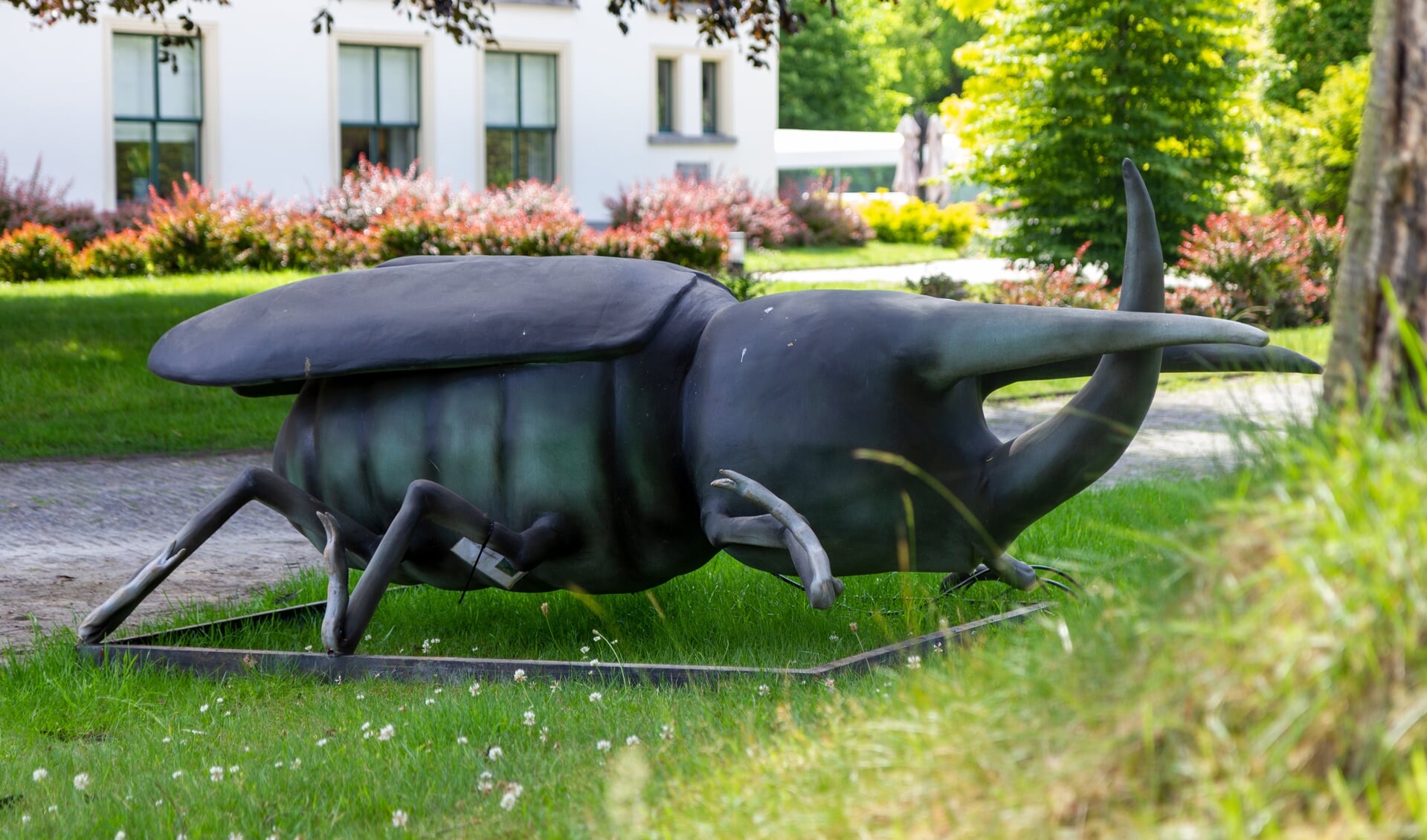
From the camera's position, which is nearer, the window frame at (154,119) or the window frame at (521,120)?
the window frame at (154,119)

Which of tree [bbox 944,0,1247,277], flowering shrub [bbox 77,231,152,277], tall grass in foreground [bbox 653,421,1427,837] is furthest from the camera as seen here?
flowering shrub [bbox 77,231,152,277]

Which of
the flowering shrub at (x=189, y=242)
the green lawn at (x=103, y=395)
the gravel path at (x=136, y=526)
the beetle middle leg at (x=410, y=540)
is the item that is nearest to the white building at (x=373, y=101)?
the flowering shrub at (x=189, y=242)

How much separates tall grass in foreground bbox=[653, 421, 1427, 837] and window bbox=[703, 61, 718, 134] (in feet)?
97.0

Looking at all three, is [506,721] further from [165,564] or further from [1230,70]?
[1230,70]

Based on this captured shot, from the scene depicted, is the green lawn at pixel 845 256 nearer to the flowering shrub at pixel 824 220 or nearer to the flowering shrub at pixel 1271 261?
the flowering shrub at pixel 824 220

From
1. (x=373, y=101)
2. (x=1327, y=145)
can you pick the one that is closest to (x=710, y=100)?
(x=373, y=101)

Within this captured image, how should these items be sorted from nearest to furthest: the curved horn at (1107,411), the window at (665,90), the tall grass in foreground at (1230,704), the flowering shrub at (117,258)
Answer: the tall grass in foreground at (1230,704)
the curved horn at (1107,411)
the flowering shrub at (117,258)
the window at (665,90)

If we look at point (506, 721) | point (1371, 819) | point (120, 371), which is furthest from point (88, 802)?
point (120, 371)

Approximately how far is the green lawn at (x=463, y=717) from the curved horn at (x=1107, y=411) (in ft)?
0.85

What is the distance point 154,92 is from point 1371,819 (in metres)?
25.8

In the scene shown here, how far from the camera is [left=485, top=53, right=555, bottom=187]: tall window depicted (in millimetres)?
28047

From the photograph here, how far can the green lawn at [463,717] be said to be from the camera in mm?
3227

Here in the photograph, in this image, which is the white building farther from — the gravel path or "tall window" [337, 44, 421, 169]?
the gravel path

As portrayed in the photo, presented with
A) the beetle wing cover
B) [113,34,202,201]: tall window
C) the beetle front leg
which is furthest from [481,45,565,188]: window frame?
the beetle front leg
